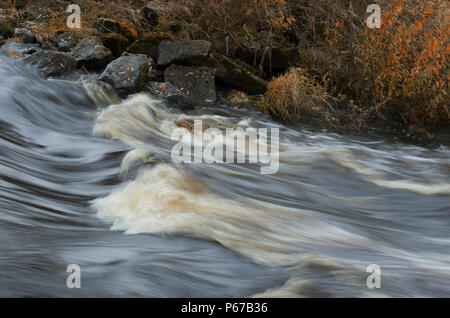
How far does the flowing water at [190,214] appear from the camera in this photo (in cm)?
272

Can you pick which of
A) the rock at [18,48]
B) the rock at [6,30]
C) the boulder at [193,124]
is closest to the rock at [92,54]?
the rock at [18,48]

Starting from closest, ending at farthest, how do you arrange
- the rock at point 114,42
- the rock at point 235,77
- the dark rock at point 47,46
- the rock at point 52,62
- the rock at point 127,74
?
the rock at point 127,74 → the rock at point 52,62 → the rock at point 235,77 → the dark rock at point 47,46 → the rock at point 114,42

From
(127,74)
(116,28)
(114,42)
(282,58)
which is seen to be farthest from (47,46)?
(282,58)

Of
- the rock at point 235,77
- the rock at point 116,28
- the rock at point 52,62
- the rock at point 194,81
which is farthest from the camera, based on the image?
the rock at point 116,28

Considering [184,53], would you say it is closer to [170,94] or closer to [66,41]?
[170,94]

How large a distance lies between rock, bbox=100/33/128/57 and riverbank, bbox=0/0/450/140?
0.05 ft

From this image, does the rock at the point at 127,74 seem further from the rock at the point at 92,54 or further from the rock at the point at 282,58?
the rock at the point at 282,58

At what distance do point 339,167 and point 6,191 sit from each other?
3.69 m

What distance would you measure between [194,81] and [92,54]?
5.32 feet

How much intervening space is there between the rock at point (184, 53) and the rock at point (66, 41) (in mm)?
1550

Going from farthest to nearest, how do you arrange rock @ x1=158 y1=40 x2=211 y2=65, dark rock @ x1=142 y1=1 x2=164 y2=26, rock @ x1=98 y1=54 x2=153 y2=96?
dark rock @ x1=142 y1=1 x2=164 y2=26 < rock @ x1=158 y1=40 x2=211 y2=65 < rock @ x1=98 y1=54 x2=153 y2=96

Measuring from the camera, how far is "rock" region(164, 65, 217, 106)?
8.26m

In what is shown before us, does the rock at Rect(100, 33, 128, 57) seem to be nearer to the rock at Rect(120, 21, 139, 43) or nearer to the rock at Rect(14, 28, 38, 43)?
the rock at Rect(120, 21, 139, 43)

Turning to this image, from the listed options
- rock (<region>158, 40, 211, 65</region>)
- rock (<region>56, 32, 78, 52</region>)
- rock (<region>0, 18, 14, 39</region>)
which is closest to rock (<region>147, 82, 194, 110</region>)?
rock (<region>158, 40, 211, 65</region>)
